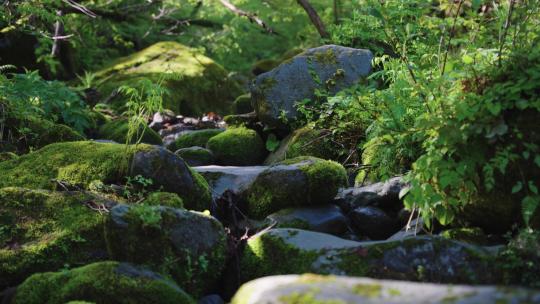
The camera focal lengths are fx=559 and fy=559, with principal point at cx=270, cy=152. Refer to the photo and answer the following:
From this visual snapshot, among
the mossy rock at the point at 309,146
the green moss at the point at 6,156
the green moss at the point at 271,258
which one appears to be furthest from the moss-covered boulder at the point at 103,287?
the mossy rock at the point at 309,146

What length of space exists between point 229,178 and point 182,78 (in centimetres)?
593

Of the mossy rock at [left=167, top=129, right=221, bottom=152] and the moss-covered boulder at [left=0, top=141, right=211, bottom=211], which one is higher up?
the moss-covered boulder at [left=0, top=141, right=211, bottom=211]

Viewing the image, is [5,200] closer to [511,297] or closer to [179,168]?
[179,168]

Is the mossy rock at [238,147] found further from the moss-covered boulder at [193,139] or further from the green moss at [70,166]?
the green moss at [70,166]

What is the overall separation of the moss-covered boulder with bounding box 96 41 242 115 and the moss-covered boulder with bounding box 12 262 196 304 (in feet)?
26.1

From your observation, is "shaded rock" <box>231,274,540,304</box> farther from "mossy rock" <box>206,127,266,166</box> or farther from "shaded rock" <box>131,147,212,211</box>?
"mossy rock" <box>206,127,266,166</box>

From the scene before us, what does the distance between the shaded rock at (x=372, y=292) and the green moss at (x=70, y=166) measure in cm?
314

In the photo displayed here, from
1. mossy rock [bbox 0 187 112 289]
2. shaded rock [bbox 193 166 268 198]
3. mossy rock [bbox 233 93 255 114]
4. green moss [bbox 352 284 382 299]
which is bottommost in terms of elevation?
mossy rock [bbox 233 93 255 114]

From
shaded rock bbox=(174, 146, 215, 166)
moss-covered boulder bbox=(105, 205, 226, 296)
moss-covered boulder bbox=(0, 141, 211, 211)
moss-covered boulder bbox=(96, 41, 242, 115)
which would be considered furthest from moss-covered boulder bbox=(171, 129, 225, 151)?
moss-covered boulder bbox=(105, 205, 226, 296)

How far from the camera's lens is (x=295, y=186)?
5211 millimetres

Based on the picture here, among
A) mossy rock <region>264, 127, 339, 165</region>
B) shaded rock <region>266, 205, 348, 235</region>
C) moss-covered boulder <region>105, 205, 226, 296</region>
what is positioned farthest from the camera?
mossy rock <region>264, 127, 339, 165</region>

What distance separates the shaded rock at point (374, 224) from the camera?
5.03 m

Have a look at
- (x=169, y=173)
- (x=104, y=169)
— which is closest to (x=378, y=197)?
(x=169, y=173)

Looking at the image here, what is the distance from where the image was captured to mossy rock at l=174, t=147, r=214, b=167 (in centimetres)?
768
